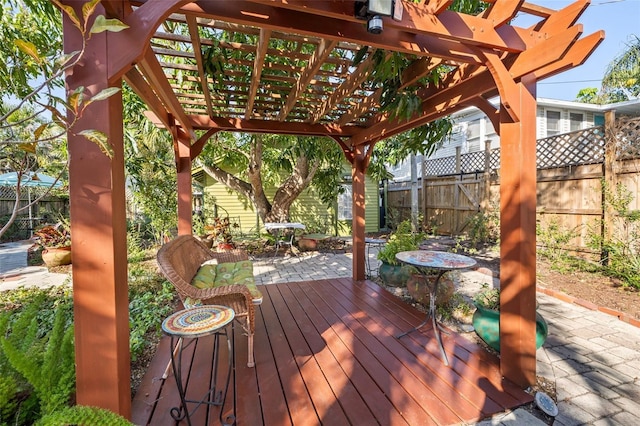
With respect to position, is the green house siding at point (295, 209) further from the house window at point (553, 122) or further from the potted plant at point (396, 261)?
the house window at point (553, 122)

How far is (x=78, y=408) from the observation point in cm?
129

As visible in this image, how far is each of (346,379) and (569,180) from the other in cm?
601

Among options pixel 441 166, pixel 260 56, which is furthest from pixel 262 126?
pixel 441 166

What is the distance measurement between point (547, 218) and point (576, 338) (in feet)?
12.7

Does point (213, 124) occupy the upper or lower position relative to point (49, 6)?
lower

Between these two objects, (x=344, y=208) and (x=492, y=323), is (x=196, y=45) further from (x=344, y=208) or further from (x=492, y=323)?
(x=344, y=208)

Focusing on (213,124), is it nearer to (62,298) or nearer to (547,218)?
(62,298)

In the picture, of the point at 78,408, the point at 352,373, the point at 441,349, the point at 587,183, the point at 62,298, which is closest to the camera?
the point at 78,408

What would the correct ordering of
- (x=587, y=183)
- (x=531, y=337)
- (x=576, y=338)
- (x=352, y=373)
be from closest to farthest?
(x=531, y=337), (x=352, y=373), (x=576, y=338), (x=587, y=183)

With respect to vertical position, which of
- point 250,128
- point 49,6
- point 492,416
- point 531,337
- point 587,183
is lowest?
point 492,416

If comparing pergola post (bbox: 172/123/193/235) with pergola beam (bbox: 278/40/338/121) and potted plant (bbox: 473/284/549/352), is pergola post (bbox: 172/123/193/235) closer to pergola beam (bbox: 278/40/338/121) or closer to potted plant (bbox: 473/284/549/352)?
pergola beam (bbox: 278/40/338/121)

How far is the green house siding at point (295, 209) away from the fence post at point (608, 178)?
7.00 meters

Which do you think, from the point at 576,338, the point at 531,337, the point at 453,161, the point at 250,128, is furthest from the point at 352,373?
the point at 453,161

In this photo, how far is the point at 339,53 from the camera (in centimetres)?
280
